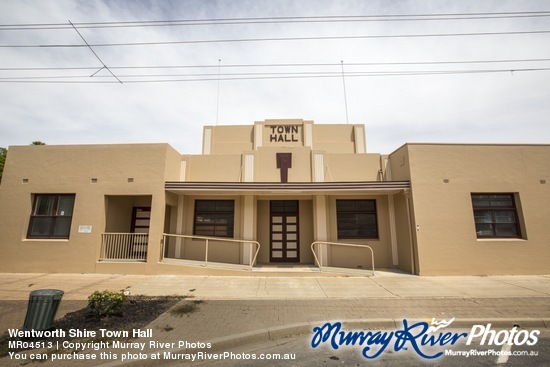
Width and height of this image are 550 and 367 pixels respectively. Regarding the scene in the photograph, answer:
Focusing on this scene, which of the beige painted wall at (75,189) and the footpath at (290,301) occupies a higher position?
the beige painted wall at (75,189)

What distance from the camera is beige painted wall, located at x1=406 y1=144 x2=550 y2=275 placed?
983 cm

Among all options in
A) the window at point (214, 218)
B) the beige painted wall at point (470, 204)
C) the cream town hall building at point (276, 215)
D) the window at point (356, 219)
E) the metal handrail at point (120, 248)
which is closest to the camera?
the beige painted wall at point (470, 204)

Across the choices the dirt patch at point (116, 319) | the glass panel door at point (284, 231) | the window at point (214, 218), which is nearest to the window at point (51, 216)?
the window at point (214, 218)

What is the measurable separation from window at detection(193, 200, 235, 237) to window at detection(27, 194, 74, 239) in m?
4.87

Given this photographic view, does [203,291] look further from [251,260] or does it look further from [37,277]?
[37,277]

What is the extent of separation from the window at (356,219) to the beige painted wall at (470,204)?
214 cm

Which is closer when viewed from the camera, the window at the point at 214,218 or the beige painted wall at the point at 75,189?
the beige painted wall at the point at 75,189

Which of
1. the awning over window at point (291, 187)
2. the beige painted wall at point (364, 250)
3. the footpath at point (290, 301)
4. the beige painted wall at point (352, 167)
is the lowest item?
the footpath at point (290, 301)

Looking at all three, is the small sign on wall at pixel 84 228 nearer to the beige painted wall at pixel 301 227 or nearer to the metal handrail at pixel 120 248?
the metal handrail at pixel 120 248

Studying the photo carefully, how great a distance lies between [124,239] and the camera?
1066 cm

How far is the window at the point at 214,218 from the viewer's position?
1194 centimetres

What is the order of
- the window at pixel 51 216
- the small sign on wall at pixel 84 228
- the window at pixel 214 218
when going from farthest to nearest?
the window at pixel 214 218
the window at pixel 51 216
the small sign on wall at pixel 84 228

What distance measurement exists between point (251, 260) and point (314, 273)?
260 cm

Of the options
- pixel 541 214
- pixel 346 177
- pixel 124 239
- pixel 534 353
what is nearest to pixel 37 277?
pixel 124 239
